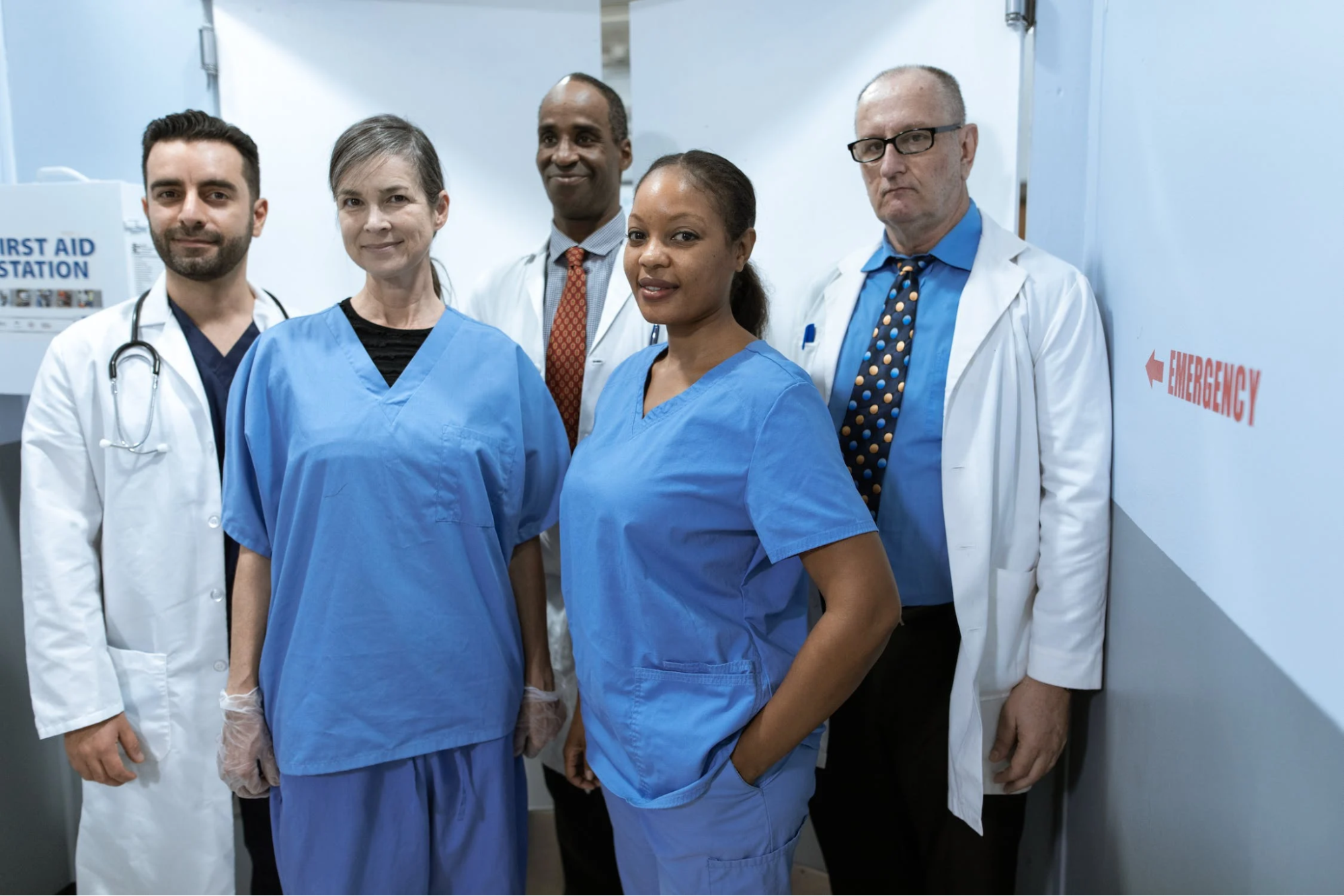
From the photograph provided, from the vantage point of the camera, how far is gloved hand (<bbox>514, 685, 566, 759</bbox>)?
1424 millimetres

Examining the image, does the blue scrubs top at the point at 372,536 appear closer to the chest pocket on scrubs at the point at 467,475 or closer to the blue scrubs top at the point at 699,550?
the chest pocket on scrubs at the point at 467,475

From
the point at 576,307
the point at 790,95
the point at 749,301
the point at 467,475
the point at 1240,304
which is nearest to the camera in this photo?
the point at 1240,304

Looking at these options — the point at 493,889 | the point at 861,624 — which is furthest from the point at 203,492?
the point at 861,624

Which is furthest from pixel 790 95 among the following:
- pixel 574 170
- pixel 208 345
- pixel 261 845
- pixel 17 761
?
pixel 17 761

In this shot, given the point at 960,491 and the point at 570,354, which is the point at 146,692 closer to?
the point at 570,354

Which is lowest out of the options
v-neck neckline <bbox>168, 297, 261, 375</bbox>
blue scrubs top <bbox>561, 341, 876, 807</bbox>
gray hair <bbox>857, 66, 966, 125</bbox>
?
blue scrubs top <bbox>561, 341, 876, 807</bbox>

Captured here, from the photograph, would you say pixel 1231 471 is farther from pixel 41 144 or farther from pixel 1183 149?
pixel 41 144

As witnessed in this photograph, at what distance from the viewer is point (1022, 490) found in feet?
4.68

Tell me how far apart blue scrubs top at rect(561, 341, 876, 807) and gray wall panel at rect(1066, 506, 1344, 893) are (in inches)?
16.0

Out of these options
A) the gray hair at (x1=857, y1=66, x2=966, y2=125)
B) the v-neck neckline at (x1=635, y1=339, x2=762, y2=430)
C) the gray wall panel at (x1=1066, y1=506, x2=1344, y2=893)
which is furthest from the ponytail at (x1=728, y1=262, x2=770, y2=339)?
the gray wall panel at (x1=1066, y1=506, x2=1344, y2=893)

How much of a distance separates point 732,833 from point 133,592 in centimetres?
106

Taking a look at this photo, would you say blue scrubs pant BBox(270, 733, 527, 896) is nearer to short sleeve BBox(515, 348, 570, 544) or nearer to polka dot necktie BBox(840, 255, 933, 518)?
short sleeve BBox(515, 348, 570, 544)

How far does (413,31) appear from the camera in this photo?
209 cm

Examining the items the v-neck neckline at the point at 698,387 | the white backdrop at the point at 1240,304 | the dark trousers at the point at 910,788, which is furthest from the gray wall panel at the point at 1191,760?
the v-neck neckline at the point at 698,387
